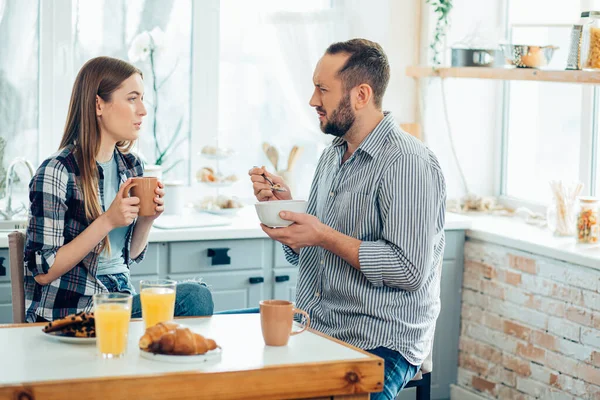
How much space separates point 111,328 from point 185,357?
0.15 m

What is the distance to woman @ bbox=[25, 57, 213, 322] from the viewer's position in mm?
2371

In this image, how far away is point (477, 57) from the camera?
393 centimetres

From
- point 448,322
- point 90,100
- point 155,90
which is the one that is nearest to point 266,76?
point 155,90

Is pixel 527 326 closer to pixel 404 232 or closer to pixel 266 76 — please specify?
pixel 404 232

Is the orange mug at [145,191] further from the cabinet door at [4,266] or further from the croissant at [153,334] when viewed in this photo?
the cabinet door at [4,266]

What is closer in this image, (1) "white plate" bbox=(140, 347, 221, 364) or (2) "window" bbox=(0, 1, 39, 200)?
(1) "white plate" bbox=(140, 347, 221, 364)

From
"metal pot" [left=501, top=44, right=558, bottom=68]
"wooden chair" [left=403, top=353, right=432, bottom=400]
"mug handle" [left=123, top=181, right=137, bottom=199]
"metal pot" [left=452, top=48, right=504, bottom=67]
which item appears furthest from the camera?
"metal pot" [left=452, top=48, right=504, bottom=67]

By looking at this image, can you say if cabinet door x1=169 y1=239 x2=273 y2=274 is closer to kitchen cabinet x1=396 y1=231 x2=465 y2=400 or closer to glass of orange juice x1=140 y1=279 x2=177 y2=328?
kitchen cabinet x1=396 y1=231 x2=465 y2=400

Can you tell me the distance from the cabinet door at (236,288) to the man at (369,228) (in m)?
0.85

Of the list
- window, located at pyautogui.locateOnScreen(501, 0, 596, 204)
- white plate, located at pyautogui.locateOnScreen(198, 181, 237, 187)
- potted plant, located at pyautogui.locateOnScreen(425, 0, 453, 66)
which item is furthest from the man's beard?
potted plant, located at pyautogui.locateOnScreen(425, 0, 453, 66)

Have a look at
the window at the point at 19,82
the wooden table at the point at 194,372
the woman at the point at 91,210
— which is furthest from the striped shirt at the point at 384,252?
the window at the point at 19,82

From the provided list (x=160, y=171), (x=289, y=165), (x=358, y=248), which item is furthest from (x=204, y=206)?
(x=358, y=248)

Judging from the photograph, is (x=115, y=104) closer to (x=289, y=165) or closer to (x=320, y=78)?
(x=320, y=78)

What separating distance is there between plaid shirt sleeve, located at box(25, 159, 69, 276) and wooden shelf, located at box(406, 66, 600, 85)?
190 centimetres
